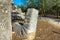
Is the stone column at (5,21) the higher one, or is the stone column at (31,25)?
the stone column at (5,21)

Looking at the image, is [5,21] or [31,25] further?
[31,25]

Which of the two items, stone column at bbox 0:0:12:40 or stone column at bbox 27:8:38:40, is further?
stone column at bbox 27:8:38:40

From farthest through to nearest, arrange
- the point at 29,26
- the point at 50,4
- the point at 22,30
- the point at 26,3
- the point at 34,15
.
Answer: the point at 50,4, the point at 26,3, the point at 34,15, the point at 29,26, the point at 22,30

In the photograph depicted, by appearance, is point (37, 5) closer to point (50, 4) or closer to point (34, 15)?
point (50, 4)

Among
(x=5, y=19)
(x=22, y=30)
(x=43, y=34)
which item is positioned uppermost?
(x=5, y=19)

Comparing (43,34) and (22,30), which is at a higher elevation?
(22,30)

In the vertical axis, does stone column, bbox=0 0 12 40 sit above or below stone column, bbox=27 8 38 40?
above

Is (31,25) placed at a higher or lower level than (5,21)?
lower

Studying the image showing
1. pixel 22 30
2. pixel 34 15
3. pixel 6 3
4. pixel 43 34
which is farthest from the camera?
A: pixel 43 34

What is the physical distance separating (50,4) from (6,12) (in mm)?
10466

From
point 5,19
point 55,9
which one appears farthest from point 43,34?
point 55,9

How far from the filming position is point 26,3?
439 inches

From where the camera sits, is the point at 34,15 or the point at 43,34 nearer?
the point at 34,15

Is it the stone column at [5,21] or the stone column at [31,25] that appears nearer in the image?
the stone column at [5,21]
